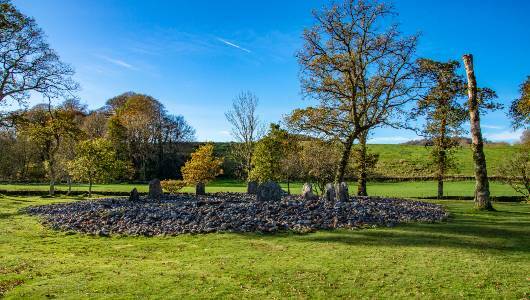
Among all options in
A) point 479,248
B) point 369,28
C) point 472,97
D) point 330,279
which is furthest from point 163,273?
point 369,28

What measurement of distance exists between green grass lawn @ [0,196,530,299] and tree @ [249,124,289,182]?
29.9 meters

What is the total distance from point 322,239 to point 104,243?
24.7ft

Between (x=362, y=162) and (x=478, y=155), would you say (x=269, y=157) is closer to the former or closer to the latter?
(x=362, y=162)

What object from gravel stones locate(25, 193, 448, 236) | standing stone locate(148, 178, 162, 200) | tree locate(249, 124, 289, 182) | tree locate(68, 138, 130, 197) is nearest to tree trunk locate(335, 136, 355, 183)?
gravel stones locate(25, 193, 448, 236)

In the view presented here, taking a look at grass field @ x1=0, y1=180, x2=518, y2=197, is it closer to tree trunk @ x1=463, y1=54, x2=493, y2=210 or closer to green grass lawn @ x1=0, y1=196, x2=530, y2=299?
tree trunk @ x1=463, y1=54, x2=493, y2=210

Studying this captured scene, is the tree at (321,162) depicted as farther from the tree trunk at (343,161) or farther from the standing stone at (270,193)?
the standing stone at (270,193)

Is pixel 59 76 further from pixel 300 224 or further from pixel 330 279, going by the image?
pixel 330 279

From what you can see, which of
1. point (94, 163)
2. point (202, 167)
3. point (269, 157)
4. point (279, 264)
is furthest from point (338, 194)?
point (94, 163)

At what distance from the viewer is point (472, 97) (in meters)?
23.5

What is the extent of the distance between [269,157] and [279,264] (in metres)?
35.1

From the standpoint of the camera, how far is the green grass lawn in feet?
27.5

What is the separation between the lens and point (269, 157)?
4566 centimetres

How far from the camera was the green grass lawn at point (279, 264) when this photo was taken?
8.38 m

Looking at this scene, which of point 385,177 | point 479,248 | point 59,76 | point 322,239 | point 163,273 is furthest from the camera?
point 385,177
